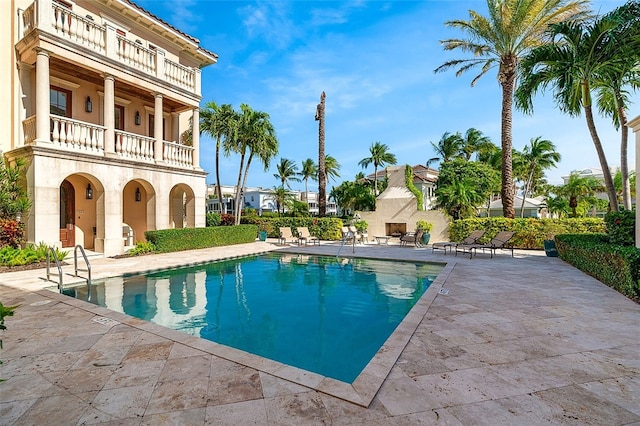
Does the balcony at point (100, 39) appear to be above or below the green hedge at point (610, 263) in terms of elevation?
above

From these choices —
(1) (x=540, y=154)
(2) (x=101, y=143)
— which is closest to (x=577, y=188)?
(1) (x=540, y=154)

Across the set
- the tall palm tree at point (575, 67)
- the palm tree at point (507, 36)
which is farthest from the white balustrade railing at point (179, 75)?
the tall palm tree at point (575, 67)

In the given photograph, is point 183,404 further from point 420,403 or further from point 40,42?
point 40,42

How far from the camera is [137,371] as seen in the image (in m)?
3.70

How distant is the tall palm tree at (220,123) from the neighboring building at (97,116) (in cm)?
339

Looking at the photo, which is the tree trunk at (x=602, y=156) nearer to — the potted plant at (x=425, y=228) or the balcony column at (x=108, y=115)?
the potted plant at (x=425, y=228)

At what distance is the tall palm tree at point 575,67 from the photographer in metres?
10.4

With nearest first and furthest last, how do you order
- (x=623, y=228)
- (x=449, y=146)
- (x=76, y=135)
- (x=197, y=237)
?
(x=623, y=228), (x=76, y=135), (x=197, y=237), (x=449, y=146)

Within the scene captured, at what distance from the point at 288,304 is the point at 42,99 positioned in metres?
11.9

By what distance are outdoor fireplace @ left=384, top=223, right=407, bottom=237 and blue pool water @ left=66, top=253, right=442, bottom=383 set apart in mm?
9349

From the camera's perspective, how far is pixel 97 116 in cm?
1523

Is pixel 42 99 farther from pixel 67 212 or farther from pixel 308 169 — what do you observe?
pixel 308 169

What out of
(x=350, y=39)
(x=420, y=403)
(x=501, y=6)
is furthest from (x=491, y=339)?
(x=501, y=6)

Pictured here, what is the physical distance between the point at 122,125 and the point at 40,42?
16.6 feet
